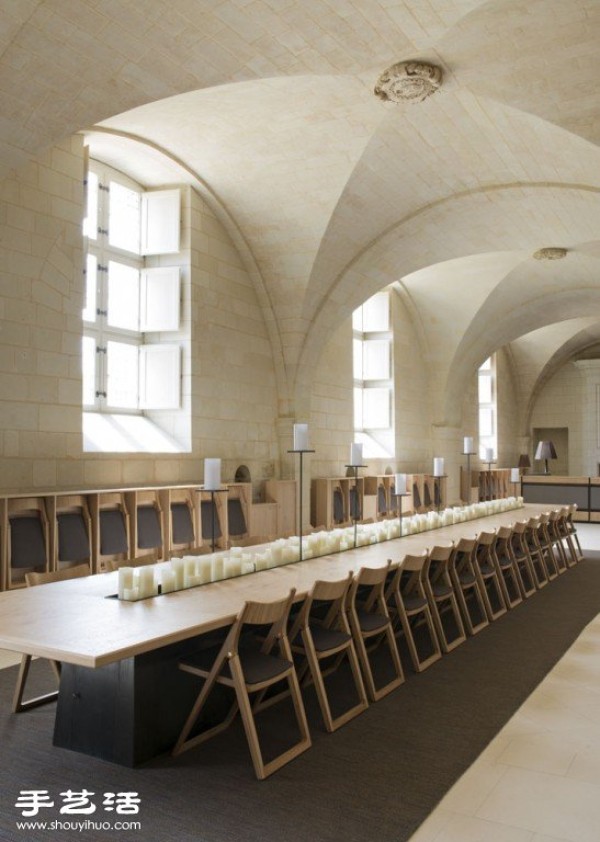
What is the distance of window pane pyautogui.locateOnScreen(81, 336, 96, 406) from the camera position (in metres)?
8.36

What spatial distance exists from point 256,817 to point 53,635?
3.67 ft

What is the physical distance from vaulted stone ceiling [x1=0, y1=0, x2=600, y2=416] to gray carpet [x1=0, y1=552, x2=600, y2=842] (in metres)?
4.31

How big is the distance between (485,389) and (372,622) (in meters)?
16.3

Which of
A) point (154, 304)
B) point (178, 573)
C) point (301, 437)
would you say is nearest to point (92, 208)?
point (154, 304)

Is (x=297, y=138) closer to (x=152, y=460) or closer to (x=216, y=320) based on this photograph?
(x=216, y=320)

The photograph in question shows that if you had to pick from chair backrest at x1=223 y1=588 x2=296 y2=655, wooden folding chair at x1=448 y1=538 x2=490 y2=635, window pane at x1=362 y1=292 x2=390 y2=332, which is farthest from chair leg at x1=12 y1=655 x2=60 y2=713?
window pane at x1=362 y1=292 x2=390 y2=332

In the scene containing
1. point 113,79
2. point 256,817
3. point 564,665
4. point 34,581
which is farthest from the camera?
point 113,79

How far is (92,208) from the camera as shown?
27.8ft

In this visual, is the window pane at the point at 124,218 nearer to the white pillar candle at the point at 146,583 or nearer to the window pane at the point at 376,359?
the white pillar candle at the point at 146,583

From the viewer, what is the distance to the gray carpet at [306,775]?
2861 mm

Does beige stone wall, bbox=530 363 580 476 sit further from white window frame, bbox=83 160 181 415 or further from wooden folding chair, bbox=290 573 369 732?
wooden folding chair, bbox=290 573 369 732

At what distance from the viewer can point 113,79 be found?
5.50m

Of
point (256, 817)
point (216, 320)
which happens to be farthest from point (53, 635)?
point (216, 320)

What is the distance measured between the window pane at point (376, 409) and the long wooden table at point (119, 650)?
34.4 ft
